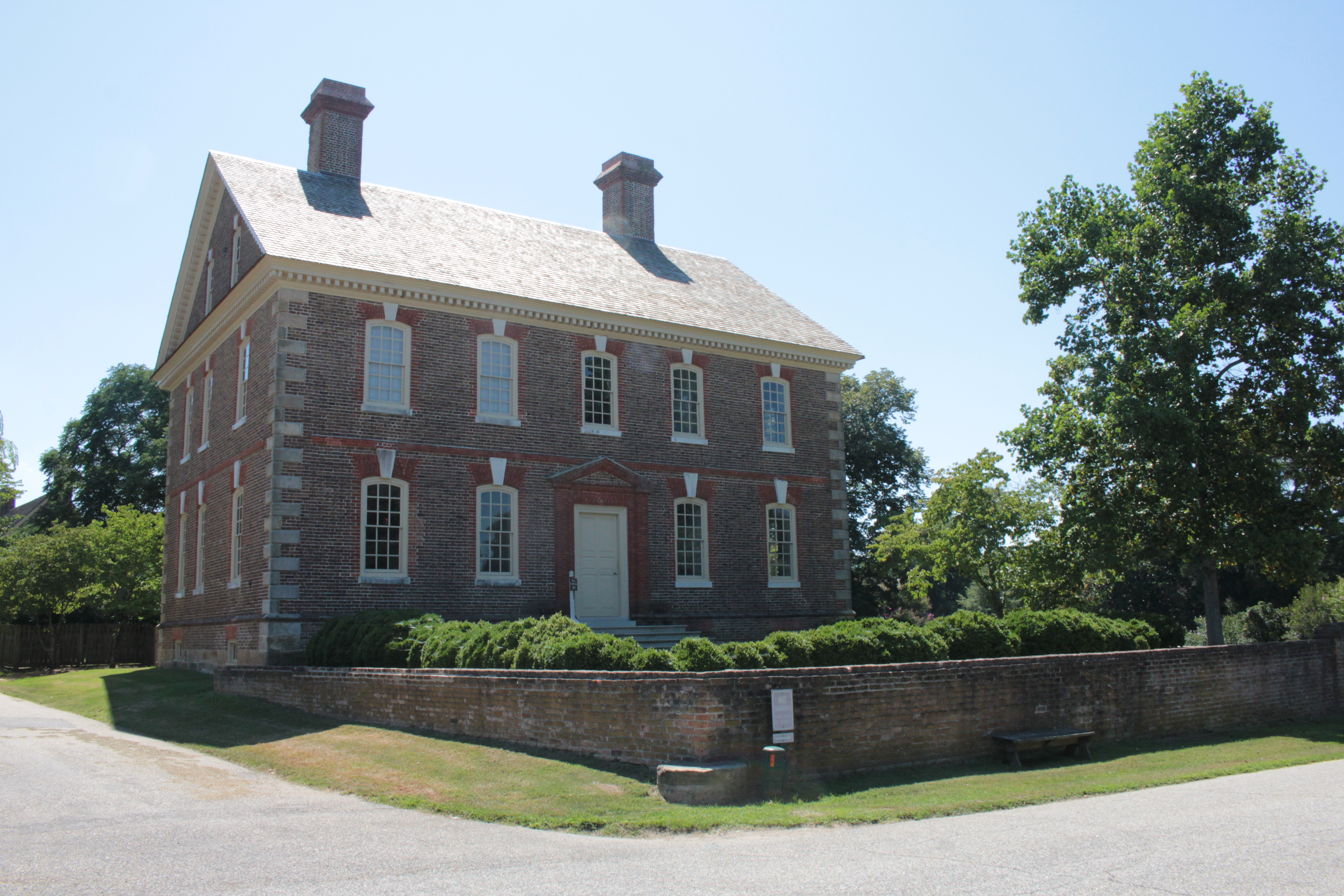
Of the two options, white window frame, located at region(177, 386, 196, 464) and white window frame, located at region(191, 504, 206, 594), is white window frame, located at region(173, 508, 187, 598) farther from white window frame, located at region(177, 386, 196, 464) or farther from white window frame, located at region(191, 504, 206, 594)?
white window frame, located at region(177, 386, 196, 464)

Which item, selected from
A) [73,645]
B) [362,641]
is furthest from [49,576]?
[362,641]

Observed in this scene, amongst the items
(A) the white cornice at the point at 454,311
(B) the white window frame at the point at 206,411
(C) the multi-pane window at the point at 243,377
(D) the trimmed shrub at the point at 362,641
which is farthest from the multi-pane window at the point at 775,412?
(B) the white window frame at the point at 206,411

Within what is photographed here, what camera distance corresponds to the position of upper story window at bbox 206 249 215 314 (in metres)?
24.0

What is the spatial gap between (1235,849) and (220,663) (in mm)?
18666

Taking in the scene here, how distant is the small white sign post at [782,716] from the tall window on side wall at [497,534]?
33.9 ft

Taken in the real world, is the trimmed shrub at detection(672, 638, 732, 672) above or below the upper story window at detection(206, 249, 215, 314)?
below

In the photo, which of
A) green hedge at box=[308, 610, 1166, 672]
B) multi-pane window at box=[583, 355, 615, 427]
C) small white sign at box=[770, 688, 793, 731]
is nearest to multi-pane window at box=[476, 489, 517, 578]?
multi-pane window at box=[583, 355, 615, 427]

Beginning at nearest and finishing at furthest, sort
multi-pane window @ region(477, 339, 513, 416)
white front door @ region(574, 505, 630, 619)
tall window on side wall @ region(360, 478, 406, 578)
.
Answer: tall window on side wall @ region(360, 478, 406, 578), multi-pane window @ region(477, 339, 513, 416), white front door @ region(574, 505, 630, 619)

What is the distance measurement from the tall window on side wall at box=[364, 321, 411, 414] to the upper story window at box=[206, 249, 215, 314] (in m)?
6.28

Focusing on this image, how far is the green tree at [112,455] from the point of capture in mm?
43938

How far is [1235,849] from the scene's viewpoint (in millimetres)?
8039

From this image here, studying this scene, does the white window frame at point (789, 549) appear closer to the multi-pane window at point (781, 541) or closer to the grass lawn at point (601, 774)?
the multi-pane window at point (781, 541)

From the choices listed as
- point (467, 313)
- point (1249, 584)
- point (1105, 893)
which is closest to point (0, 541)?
point (467, 313)

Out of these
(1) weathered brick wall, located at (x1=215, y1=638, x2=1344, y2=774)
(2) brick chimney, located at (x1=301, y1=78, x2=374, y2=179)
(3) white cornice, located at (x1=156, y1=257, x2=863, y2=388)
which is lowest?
(1) weathered brick wall, located at (x1=215, y1=638, x2=1344, y2=774)
